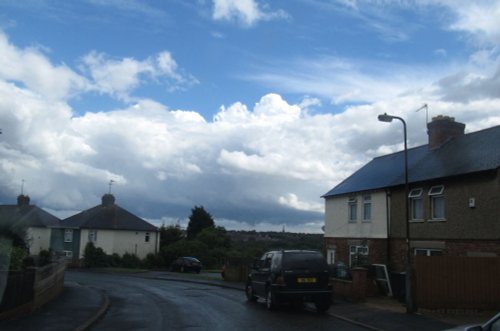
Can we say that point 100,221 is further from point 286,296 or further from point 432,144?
point 286,296

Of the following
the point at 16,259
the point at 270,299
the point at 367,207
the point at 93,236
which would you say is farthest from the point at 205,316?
the point at 93,236

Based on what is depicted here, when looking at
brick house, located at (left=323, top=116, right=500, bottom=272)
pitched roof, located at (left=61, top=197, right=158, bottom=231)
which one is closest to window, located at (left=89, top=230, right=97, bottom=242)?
pitched roof, located at (left=61, top=197, right=158, bottom=231)

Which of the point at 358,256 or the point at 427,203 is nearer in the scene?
the point at 427,203

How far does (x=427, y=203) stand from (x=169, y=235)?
47854 millimetres

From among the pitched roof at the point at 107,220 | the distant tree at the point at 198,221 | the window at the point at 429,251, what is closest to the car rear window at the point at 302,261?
the window at the point at 429,251

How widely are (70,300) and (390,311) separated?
1038 centimetres

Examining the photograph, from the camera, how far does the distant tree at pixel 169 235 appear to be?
219ft

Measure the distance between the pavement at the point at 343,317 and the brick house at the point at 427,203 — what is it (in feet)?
12.2

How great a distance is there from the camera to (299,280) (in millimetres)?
17000

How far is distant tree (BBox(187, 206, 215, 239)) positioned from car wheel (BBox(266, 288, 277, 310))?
6005 cm

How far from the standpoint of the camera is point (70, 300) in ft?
62.1

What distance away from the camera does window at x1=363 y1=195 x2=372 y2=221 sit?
27395 millimetres

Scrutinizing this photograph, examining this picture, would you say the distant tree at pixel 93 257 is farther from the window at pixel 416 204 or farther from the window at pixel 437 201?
the window at pixel 437 201

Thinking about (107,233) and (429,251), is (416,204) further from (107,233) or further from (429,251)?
(107,233)
